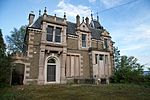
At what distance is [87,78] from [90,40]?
6215 mm

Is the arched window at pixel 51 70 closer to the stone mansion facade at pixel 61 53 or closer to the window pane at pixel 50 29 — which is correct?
the stone mansion facade at pixel 61 53

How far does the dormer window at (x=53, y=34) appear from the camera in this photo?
2066cm

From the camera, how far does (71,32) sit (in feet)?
76.4

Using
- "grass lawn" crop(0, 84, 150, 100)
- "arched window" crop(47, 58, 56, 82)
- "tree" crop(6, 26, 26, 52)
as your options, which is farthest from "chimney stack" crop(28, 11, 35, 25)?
"tree" crop(6, 26, 26, 52)

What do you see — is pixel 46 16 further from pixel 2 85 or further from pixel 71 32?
pixel 2 85

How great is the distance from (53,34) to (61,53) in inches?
113

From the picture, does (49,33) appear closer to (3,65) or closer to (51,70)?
(51,70)

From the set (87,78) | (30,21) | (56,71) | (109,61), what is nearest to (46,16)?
(30,21)

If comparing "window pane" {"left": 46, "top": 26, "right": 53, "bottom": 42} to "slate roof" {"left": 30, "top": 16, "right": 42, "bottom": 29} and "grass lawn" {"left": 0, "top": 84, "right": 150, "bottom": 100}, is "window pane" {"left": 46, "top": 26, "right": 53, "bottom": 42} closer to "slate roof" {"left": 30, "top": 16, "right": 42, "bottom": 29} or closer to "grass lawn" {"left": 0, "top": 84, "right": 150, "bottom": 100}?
"slate roof" {"left": 30, "top": 16, "right": 42, "bottom": 29}

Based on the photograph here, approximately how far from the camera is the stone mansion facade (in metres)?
18.9

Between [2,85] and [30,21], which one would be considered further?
[30,21]

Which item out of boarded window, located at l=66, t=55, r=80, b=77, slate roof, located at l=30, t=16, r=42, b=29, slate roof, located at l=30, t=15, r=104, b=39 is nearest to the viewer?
slate roof, located at l=30, t=16, r=42, b=29

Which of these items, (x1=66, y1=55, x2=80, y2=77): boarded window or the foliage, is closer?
the foliage

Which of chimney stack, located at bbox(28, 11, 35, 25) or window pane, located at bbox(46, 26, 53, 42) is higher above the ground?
chimney stack, located at bbox(28, 11, 35, 25)
